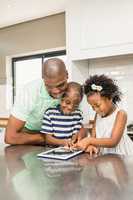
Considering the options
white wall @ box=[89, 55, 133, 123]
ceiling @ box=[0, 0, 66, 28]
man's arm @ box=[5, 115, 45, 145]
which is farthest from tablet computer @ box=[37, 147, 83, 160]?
ceiling @ box=[0, 0, 66, 28]

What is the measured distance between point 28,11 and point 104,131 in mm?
2111

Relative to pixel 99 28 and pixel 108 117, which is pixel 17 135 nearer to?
pixel 108 117

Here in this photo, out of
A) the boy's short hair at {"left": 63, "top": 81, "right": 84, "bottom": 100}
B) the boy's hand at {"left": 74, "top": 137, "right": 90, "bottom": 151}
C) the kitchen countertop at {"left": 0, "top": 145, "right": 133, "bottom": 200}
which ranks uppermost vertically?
the boy's short hair at {"left": 63, "top": 81, "right": 84, "bottom": 100}

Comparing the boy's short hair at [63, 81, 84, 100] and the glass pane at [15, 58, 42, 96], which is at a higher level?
the glass pane at [15, 58, 42, 96]

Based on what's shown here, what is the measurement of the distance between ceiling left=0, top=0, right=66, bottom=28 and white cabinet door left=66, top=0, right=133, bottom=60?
10.3 inches

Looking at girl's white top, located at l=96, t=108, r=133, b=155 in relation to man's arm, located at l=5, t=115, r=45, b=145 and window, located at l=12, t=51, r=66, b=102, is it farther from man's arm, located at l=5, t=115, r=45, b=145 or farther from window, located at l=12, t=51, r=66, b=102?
window, located at l=12, t=51, r=66, b=102

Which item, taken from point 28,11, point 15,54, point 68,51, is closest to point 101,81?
point 68,51

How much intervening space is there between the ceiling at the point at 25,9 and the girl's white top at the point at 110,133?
167 cm

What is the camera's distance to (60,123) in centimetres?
154

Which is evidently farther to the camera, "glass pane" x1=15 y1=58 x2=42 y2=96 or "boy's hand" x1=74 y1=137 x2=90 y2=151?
"glass pane" x1=15 y1=58 x2=42 y2=96

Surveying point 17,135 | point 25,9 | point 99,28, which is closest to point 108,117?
point 17,135

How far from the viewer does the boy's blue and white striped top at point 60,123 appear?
59.6 inches

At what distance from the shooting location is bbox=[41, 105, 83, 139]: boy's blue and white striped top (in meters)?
1.51

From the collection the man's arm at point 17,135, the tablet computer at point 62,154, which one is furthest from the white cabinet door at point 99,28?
the tablet computer at point 62,154
